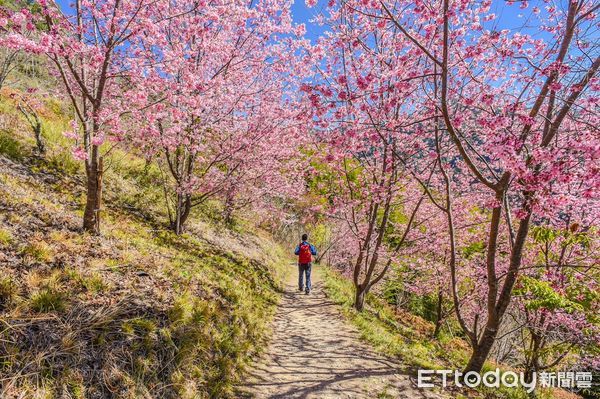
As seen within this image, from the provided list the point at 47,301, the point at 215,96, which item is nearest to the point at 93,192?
the point at 47,301

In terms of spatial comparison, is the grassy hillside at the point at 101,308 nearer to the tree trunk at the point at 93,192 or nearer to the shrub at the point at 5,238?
the shrub at the point at 5,238

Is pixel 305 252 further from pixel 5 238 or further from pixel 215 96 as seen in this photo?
pixel 5 238

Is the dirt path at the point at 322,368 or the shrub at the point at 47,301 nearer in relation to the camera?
the shrub at the point at 47,301

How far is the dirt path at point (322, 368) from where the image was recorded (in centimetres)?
481

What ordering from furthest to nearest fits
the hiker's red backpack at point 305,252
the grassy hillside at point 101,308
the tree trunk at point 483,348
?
1. the hiker's red backpack at point 305,252
2. the tree trunk at point 483,348
3. the grassy hillside at point 101,308

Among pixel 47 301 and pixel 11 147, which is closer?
pixel 47 301

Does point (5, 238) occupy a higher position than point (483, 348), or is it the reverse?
point (5, 238)

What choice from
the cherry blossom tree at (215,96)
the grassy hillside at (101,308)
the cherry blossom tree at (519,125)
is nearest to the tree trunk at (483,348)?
the cherry blossom tree at (519,125)

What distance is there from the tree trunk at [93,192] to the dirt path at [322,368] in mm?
3879

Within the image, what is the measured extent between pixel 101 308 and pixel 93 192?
2.47 meters

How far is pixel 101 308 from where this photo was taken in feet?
13.0

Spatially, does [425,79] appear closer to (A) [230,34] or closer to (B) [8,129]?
(A) [230,34]

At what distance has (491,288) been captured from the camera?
17.6ft

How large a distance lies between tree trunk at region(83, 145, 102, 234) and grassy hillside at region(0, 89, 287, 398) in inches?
8.3
